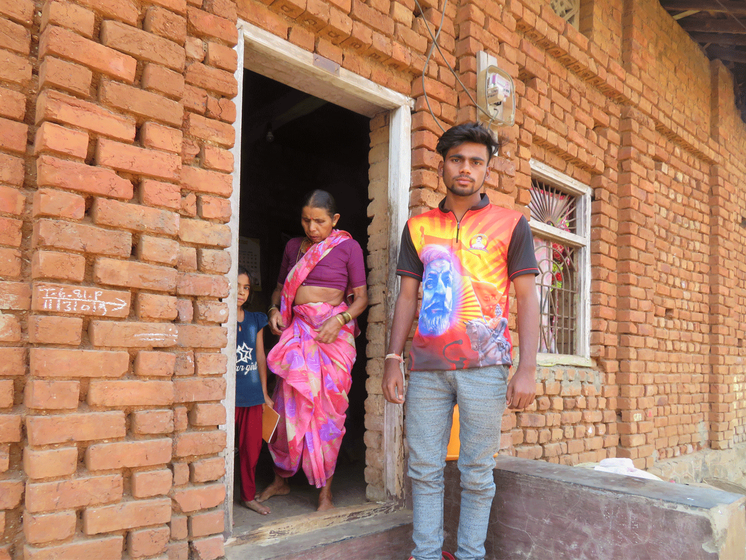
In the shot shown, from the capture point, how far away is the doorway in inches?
211

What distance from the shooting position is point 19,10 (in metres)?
1.98

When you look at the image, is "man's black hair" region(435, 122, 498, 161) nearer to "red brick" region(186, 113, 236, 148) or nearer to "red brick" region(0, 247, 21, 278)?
"red brick" region(186, 113, 236, 148)

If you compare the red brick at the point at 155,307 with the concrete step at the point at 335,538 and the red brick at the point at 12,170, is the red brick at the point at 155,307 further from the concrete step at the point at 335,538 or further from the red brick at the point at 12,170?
the concrete step at the point at 335,538

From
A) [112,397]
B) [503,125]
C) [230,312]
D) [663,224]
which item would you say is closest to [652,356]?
[663,224]

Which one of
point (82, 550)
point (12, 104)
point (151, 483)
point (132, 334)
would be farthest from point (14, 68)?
point (82, 550)

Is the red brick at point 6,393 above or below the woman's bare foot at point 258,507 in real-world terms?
above

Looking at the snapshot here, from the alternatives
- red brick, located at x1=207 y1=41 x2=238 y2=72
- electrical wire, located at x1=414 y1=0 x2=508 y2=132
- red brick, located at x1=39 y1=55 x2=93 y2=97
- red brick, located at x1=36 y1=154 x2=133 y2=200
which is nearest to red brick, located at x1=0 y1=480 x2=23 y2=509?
red brick, located at x1=36 y1=154 x2=133 y2=200

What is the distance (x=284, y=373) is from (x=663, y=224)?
443cm

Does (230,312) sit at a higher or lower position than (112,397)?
higher

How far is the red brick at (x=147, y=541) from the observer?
202 cm

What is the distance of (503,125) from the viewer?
3.74 metres

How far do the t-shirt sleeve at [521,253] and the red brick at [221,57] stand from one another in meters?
1.46

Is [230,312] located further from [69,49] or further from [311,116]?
[311,116]

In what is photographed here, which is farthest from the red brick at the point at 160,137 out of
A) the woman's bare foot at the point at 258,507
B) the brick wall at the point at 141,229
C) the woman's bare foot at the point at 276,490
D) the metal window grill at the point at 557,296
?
the metal window grill at the point at 557,296
